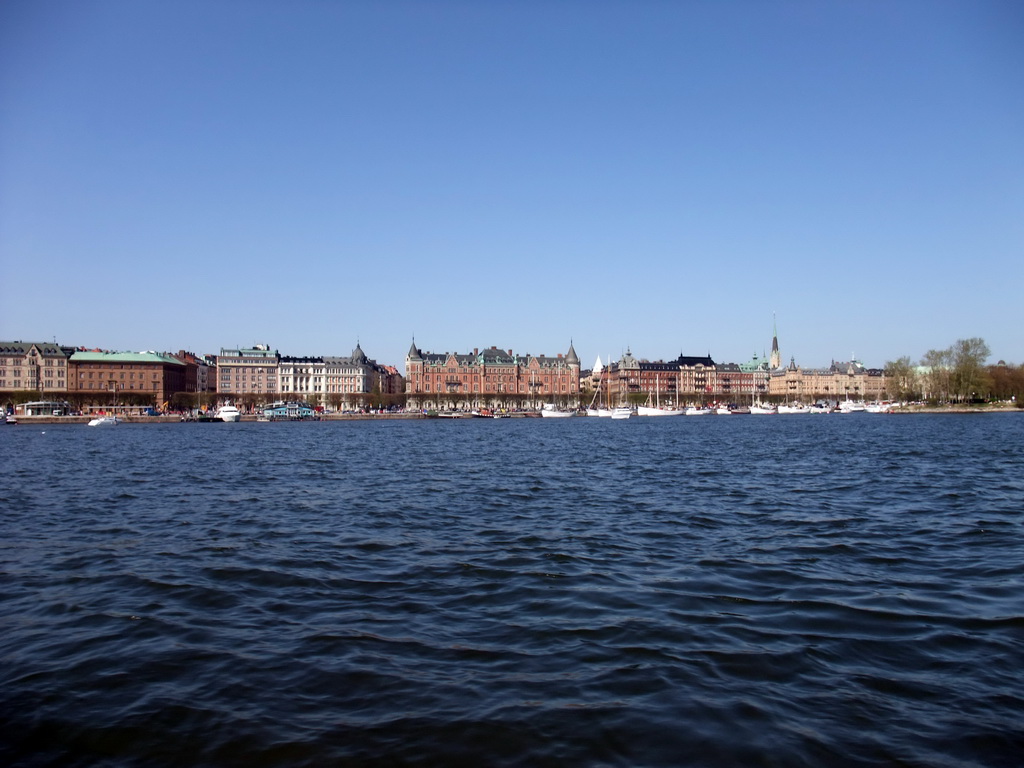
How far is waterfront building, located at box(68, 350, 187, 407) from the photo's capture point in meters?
141

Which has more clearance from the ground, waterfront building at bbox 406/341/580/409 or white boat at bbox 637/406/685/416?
waterfront building at bbox 406/341/580/409

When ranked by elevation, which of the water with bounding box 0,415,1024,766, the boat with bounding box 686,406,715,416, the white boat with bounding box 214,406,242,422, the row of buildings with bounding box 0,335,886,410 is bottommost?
the boat with bounding box 686,406,715,416

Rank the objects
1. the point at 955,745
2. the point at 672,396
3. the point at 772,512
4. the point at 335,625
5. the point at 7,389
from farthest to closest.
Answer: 1. the point at 672,396
2. the point at 7,389
3. the point at 772,512
4. the point at 335,625
5. the point at 955,745

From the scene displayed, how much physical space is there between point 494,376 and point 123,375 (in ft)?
267

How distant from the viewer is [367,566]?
11.9 metres

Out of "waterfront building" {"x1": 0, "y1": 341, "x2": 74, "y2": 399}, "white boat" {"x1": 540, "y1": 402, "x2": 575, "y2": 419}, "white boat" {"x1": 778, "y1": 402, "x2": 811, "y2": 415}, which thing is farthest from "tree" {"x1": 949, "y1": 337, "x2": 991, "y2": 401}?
"waterfront building" {"x1": 0, "y1": 341, "x2": 74, "y2": 399}

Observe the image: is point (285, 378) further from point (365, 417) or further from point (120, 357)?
point (365, 417)

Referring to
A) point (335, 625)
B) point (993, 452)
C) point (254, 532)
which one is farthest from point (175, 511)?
point (993, 452)

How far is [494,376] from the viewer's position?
184 metres

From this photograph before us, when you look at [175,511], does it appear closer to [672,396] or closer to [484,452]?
[484,452]

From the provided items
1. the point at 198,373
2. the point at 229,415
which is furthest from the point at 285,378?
the point at 229,415

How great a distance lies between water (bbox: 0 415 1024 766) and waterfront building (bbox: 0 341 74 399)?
467 ft

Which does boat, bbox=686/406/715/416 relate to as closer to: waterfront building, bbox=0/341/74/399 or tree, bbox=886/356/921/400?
tree, bbox=886/356/921/400

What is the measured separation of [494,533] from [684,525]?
12.9ft
